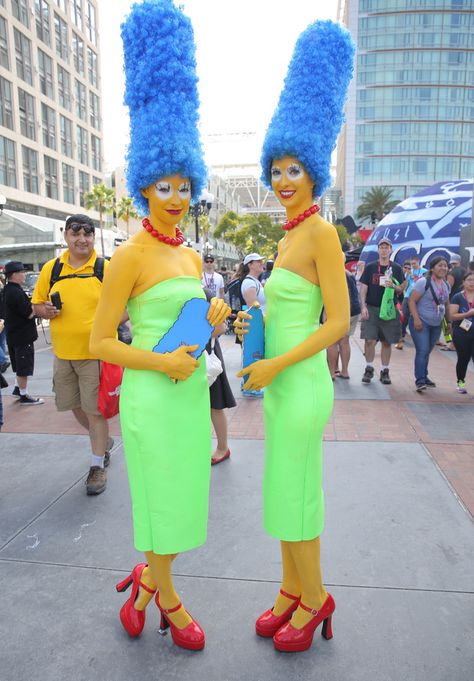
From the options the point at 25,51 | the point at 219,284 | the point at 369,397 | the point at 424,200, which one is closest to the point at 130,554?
the point at 369,397

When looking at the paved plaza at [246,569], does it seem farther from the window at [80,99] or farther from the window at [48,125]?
the window at [80,99]

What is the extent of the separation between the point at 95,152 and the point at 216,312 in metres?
49.0

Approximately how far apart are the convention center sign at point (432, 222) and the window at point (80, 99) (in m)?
37.1

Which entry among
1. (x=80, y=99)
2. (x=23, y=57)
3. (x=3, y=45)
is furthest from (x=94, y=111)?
(x=3, y=45)

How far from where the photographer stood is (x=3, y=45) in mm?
32188

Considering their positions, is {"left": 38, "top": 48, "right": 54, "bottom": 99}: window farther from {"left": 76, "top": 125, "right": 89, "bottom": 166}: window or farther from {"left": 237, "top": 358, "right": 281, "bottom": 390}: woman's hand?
{"left": 237, "top": 358, "right": 281, "bottom": 390}: woman's hand

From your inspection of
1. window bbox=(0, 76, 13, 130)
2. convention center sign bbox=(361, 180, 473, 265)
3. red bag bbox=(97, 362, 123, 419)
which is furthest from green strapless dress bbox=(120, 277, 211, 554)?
window bbox=(0, 76, 13, 130)

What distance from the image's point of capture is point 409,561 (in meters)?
2.60

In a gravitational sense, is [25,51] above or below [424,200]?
above

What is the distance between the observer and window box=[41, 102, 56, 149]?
37184mm

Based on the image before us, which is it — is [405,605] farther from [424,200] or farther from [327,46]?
[424,200]

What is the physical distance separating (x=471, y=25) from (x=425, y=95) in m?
9.46

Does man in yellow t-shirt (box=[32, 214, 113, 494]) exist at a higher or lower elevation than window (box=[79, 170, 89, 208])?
lower

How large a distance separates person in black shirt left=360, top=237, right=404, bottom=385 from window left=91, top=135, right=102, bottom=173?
146ft
